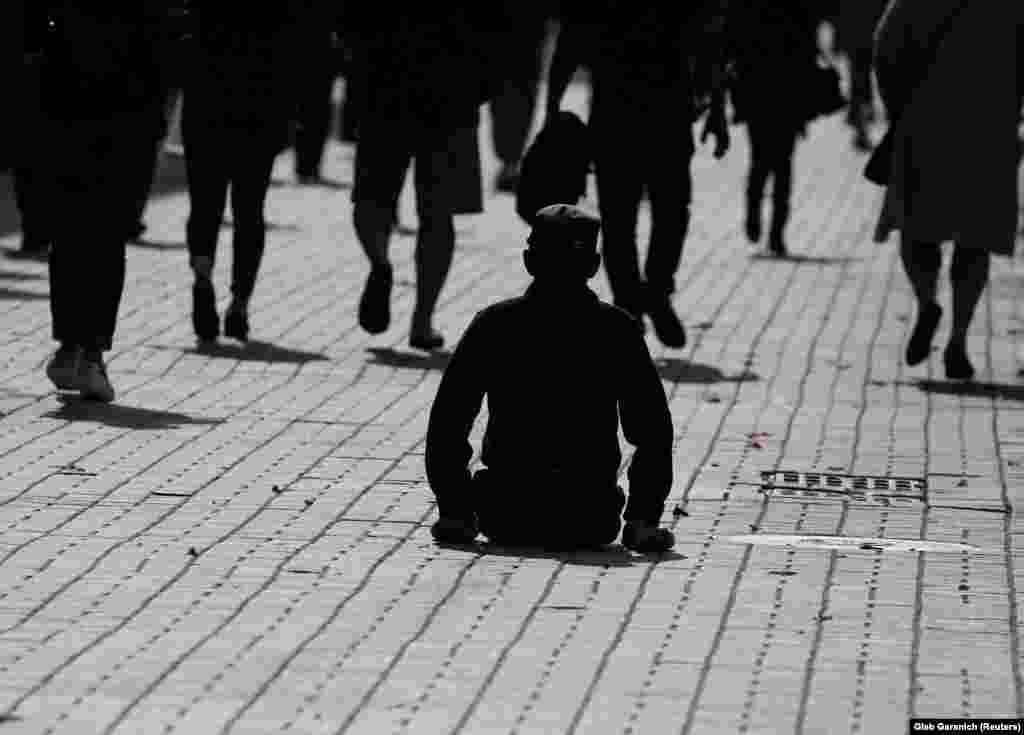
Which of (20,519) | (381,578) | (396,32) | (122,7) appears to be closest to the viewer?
(381,578)

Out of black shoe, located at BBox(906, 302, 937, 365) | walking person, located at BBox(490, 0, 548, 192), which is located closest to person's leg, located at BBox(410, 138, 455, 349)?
black shoe, located at BBox(906, 302, 937, 365)

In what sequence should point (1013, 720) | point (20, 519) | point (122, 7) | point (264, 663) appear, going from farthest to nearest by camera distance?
point (122, 7) → point (20, 519) → point (264, 663) → point (1013, 720)

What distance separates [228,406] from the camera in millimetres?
10508

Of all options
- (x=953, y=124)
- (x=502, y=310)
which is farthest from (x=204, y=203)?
(x=502, y=310)

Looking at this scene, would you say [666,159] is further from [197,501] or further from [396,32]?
[197,501]

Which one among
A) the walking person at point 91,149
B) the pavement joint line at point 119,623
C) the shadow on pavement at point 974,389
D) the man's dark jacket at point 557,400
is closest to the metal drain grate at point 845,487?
the man's dark jacket at point 557,400

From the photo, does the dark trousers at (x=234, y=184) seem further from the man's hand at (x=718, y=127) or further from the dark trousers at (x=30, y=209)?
the dark trousers at (x=30, y=209)

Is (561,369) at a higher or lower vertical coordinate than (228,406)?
higher

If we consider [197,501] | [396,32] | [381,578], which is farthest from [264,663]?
[396,32]

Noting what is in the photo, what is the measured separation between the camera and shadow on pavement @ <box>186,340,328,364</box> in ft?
39.4

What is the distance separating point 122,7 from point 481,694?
514cm

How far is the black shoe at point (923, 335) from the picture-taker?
1202 centimetres

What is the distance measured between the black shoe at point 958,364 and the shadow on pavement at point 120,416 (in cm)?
353

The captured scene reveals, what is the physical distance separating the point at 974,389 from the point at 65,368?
388cm
